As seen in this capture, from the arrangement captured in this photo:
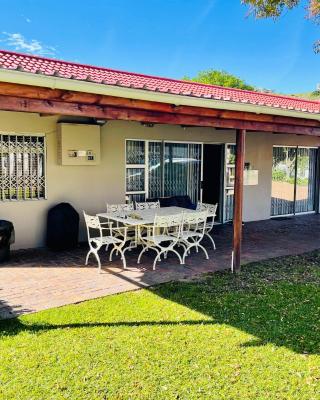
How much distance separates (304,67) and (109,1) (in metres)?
25.1

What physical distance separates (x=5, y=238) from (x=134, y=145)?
384 cm

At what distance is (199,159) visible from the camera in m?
11.1

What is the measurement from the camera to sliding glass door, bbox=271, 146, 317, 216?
13.0 metres

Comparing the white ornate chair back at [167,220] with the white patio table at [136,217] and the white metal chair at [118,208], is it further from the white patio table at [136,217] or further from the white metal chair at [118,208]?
the white metal chair at [118,208]

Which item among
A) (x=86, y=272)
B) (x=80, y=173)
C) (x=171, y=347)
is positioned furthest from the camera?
(x=80, y=173)

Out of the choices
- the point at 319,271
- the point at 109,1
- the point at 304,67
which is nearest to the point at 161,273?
the point at 319,271

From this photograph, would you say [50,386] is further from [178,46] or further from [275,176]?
[178,46]

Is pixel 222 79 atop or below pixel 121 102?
atop

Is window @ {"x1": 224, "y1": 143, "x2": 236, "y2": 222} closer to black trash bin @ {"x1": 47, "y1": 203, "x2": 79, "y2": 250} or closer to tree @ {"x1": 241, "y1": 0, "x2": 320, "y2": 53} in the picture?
tree @ {"x1": 241, "y1": 0, "x2": 320, "y2": 53}

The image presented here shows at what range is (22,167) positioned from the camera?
8.20 m

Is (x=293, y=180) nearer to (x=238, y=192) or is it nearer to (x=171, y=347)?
(x=238, y=192)

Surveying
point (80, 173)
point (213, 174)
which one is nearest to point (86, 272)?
point (80, 173)

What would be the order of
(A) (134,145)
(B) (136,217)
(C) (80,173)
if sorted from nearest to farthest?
(B) (136,217) < (C) (80,173) < (A) (134,145)

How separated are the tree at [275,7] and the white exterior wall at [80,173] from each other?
10.1ft
